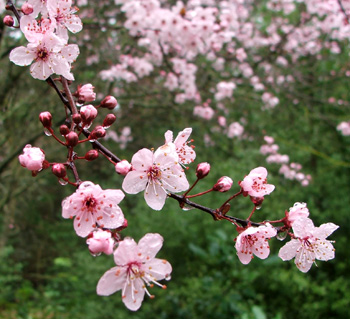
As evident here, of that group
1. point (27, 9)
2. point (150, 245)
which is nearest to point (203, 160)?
point (27, 9)

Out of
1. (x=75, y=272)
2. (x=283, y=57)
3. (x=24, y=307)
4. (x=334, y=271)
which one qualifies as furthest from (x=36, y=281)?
(x=283, y=57)

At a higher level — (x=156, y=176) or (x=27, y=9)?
(x=27, y=9)

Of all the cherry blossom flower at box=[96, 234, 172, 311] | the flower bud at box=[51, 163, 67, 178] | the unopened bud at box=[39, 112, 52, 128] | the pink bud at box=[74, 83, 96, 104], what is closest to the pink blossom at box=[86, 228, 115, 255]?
the cherry blossom flower at box=[96, 234, 172, 311]

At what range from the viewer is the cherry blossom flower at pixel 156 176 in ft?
3.91

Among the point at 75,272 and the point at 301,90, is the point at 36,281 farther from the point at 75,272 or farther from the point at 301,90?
the point at 301,90

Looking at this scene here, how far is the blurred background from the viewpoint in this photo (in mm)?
3643

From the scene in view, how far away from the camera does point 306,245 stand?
4.40 feet

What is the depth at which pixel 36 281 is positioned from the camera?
18.2ft

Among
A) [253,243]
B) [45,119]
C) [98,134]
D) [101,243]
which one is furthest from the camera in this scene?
[253,243]

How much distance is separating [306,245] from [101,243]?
809 mm

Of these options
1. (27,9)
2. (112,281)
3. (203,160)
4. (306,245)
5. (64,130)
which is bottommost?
(203,160)

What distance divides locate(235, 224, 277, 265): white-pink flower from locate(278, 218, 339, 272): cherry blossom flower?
7 centimetres

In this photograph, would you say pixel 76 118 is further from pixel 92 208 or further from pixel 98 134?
pixel 92 208

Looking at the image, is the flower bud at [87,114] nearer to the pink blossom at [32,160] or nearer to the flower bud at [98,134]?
the flower bud at [98,134]
